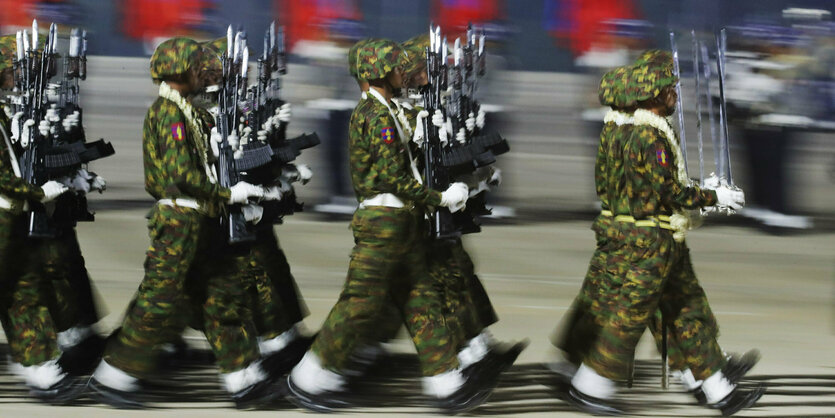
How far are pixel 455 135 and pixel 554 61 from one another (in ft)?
29.2

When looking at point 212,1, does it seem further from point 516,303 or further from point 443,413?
point 443,413

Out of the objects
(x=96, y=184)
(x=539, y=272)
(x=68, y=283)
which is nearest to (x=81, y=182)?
(x=96, y=184)

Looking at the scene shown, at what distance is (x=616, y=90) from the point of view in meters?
6.73

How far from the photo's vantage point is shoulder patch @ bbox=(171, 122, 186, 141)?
21.5 ft

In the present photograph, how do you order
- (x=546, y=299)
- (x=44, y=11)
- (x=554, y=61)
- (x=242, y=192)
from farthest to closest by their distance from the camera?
(x=554, y=61) → (x=44, y=11) → (x=546, y=299) → (x=242, y=192)

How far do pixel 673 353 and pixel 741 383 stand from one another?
25.7 inches

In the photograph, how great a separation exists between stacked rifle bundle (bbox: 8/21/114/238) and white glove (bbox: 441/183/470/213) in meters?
1.63

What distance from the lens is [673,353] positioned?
22.7ft

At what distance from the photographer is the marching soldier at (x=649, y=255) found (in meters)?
6.60

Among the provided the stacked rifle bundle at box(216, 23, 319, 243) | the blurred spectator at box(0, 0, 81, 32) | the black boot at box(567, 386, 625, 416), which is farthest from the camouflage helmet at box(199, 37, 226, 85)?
the blurred spectator at box(0, 0, 81, 32)

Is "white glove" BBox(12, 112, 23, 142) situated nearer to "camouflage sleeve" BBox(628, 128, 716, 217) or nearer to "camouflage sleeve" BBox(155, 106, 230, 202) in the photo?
"camouflage sleeve" BBox(155, 106, 230, 202)

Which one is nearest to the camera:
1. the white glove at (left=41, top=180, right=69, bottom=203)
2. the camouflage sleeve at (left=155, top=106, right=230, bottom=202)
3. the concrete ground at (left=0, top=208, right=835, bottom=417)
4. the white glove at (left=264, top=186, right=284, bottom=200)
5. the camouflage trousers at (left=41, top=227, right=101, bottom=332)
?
the camouflage sleeve at (left=155, top=106, right=230, bottom=202)

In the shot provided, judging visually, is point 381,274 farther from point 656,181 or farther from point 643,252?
point 656,181

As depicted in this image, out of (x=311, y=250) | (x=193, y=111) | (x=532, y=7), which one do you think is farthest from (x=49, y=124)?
(x=532, y=7)
